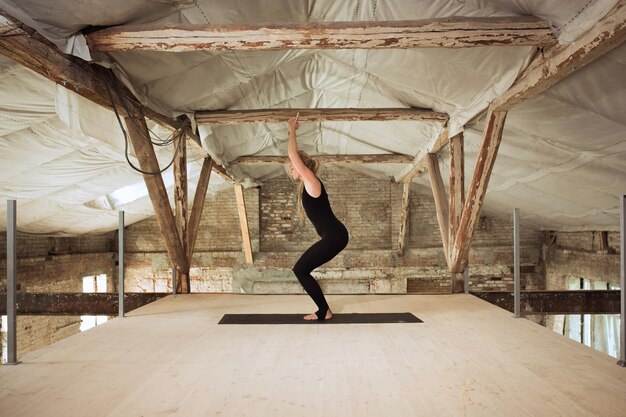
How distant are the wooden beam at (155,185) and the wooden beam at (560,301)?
10.4ft

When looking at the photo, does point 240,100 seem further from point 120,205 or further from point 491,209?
point 491,209

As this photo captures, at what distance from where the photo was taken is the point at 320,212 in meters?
3.06

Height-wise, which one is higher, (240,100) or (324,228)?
(240,100)

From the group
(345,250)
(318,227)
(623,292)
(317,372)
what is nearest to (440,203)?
(318,227)

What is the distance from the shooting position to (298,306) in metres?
3.82

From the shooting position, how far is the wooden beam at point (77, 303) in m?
4.57

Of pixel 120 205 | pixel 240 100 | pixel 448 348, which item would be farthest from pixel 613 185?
pixel 120 205

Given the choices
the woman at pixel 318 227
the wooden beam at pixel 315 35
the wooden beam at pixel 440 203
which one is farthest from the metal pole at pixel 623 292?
the wooden beam at pixel 440 203

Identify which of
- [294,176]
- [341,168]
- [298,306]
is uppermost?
[341,168]

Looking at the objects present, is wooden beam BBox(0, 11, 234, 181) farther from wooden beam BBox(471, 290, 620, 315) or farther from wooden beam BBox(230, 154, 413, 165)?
wooden beam BBox(471, 290, 620, 315)

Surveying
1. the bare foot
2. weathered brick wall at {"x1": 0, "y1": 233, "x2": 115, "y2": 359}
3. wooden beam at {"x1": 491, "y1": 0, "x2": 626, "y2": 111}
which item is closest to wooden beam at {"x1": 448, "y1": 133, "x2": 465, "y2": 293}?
wooden beam at {"x1": 491, "y1": 0, "x2": 626, "y2": 111}

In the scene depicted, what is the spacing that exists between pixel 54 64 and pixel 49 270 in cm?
635

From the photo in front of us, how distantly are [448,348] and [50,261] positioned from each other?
776 cm

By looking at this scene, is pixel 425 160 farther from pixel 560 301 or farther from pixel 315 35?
pixel 315 35
